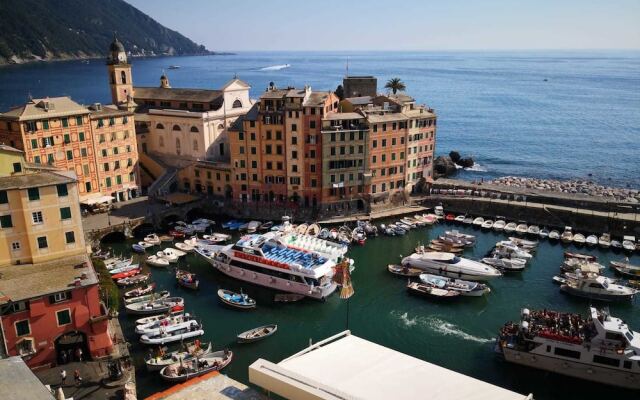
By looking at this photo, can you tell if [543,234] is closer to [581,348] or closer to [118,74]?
[581,348]

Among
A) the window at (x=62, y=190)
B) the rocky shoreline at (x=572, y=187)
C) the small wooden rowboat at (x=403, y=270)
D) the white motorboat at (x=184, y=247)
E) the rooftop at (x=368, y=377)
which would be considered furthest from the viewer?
the rocky shoreline at (x=572, y=187)

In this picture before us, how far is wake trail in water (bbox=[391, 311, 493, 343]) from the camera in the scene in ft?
149

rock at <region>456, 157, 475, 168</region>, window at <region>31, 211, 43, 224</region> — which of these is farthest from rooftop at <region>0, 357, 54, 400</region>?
rock at <region>456, 157, 475, 168</region>

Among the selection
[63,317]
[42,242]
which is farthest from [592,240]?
[42,242]

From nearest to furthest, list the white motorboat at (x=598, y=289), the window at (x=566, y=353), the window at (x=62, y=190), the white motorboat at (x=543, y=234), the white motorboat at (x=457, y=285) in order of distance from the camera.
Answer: the window at (x=566, y=353) < the window at (x=62, y=190) < the white motorboat at (x=598, y=289) < the white motorboat at (x=457, y=285) < the white motorboat at (x=543, y=234)

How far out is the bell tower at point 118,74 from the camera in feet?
284

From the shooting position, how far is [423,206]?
3073 inches

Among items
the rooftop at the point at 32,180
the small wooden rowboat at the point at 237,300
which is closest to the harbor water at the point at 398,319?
the small wooden rowboat at the point at 237,300

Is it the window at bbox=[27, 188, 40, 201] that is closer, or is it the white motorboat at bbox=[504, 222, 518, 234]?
the window at bbox=[27, 188, 40, 201]

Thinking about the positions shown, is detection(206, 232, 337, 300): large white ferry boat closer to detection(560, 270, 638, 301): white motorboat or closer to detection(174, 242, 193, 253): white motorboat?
detection(174, 242, 193, 253): white motorboat

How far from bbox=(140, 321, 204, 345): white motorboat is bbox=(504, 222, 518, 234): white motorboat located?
4286 centimetres

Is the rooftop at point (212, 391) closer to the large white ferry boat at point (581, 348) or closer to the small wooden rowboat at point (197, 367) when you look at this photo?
the small wooden rowboat at point (197, 367)

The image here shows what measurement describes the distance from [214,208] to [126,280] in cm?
2231

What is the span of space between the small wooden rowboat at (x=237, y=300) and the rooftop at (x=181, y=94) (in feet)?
126
